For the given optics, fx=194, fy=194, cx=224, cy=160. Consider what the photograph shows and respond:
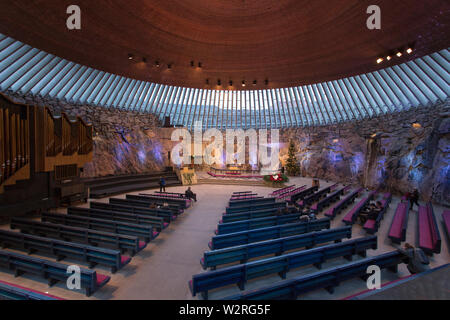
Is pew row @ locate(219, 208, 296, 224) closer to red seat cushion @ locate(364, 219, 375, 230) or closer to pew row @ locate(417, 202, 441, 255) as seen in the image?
red seat cushion @ locate(364, 219, 375, 230)

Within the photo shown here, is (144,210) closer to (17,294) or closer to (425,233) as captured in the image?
(17,294)

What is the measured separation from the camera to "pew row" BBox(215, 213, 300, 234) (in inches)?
217

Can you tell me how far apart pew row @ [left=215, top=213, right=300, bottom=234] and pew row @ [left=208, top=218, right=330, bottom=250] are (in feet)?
2.29

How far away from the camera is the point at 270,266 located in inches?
137

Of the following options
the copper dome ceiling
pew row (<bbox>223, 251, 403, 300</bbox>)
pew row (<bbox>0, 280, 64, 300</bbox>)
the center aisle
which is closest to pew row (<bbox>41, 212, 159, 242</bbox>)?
the center aisle

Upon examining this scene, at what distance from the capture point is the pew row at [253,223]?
5.52 m

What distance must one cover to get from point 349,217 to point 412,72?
13057 mm

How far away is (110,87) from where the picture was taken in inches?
668

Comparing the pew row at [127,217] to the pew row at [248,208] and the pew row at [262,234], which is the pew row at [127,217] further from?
the pew row at [248,208]

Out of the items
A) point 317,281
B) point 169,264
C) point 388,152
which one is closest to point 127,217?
point 169,264

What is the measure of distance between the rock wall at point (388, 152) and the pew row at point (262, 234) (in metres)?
9.99

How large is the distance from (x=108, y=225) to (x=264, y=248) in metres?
4.35

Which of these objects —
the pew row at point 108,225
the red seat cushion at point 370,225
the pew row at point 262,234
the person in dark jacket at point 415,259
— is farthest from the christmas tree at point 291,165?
the pew row at point 108,225
